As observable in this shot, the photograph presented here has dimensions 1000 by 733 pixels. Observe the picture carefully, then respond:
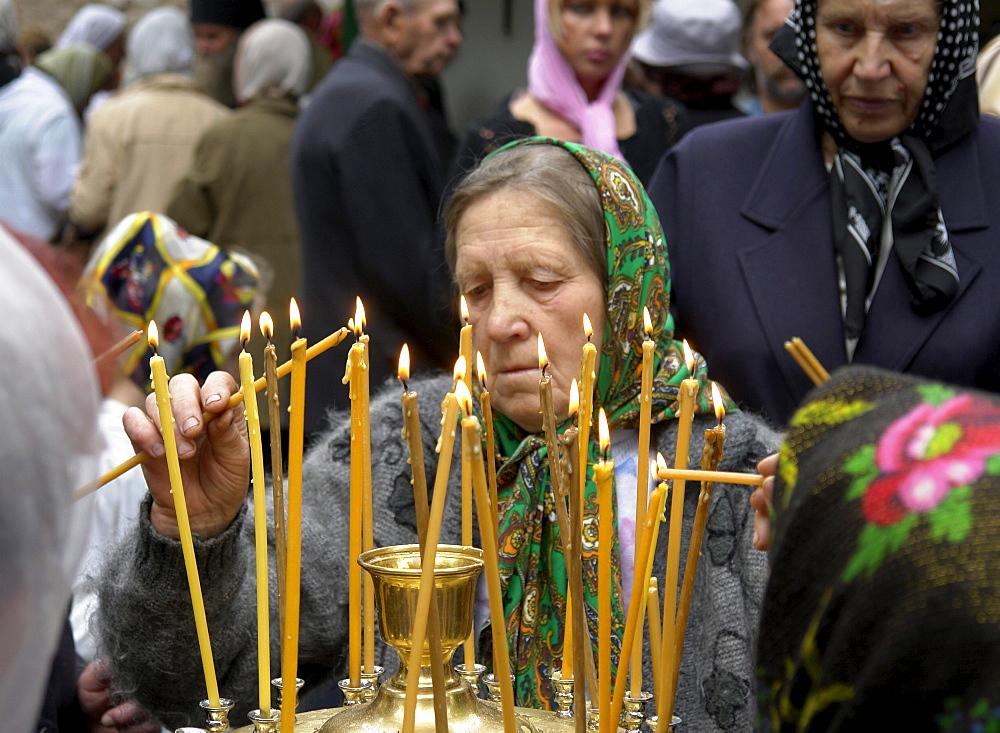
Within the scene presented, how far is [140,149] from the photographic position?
4.98 m

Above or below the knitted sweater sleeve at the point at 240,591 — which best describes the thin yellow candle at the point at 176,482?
above

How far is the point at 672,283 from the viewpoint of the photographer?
242 cm

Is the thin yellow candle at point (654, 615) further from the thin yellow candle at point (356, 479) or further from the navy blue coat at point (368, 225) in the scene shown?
the navy blue coat at point (368, 225)

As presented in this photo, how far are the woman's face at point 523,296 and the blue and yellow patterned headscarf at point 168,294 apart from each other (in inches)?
45.2

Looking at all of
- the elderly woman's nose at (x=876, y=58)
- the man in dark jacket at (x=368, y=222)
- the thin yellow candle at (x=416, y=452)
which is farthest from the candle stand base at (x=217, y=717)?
the man in dark jacket at (x=368, y=222)

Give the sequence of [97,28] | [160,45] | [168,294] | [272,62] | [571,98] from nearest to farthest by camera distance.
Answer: [168,294]
[571,98]
[272,62]
[160,45]
[97,28]

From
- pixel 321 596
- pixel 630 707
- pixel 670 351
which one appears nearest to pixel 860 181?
pixel 670 351

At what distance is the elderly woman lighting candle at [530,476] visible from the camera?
169cm

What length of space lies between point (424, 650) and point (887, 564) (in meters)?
0.57

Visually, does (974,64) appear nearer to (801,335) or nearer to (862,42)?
(862,42)

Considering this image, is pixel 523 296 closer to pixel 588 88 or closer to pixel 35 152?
pixel 588 88

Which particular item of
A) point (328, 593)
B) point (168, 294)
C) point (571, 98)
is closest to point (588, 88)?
point (571, 98)

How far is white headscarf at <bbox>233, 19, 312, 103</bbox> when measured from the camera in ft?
15.0

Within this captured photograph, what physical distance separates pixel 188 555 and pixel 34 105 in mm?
4549
